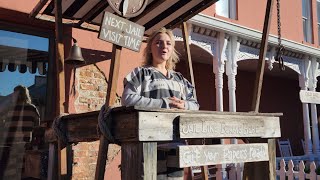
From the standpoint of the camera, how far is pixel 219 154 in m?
2.27

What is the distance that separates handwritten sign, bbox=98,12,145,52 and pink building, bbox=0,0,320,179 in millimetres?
1094

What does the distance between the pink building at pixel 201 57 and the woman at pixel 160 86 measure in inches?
51.8

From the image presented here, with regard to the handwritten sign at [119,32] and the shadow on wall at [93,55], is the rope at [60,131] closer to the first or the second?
the handwritten sign at [119,32]

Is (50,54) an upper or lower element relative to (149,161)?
upper

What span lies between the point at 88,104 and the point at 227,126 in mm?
2384

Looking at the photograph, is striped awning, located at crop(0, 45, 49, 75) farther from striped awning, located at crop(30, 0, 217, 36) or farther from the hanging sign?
the hanging sign

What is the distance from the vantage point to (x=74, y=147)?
411 centimetres

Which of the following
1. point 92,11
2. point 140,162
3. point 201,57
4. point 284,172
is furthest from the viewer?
point 201,57

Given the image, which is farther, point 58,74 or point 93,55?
point 93,55

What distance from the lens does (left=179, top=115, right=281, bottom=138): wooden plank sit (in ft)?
7.23

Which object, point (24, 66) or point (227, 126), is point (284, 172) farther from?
point (24, 66)

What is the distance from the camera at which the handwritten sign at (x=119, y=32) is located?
260cm

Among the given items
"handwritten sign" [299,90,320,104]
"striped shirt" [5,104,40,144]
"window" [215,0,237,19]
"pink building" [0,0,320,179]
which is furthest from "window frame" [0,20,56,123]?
"window" [215,0,237,19]

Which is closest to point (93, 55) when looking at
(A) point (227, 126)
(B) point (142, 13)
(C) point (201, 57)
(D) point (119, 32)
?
(B) point (142, 13)
